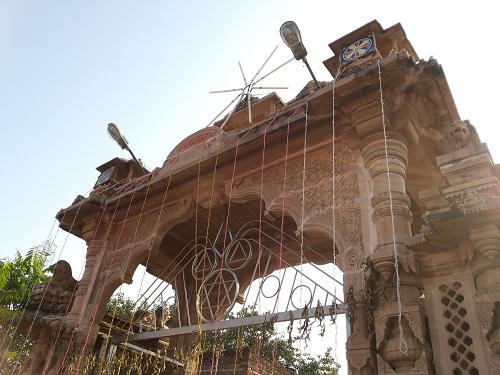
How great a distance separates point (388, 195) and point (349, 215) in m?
0.60

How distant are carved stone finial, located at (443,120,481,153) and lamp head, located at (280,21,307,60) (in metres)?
2.53

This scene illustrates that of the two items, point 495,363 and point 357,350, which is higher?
point 357,350

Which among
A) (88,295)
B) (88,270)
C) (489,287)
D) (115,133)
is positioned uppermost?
(115,133)

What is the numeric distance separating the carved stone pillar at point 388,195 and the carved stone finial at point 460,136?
0.69 m

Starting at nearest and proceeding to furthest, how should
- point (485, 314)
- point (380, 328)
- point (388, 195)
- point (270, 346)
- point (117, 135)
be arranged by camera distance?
point (485, 314)
point (380, 328)
point (388, 195)
point (117, 135)
point (270, 346)

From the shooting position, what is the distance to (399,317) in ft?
13.1

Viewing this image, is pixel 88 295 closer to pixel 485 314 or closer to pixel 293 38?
pixel 293 38

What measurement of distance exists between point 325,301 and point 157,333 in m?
3.11

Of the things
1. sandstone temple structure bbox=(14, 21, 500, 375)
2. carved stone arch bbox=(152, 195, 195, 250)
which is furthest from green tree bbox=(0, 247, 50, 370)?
carved stone arch bbox=(152, 195, 195, 250)

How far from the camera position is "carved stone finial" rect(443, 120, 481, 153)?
4.62 meters

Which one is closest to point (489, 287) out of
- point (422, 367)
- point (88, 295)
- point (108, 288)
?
point (422, 367)

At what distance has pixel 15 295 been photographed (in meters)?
9.55

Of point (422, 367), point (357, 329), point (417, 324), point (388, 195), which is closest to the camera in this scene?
point (422, 367)

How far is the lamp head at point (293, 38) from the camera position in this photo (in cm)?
629
